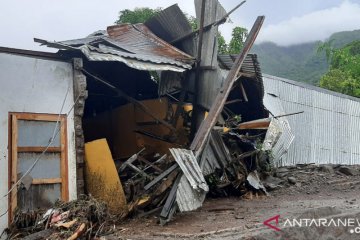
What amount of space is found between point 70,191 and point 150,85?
4.73 meters

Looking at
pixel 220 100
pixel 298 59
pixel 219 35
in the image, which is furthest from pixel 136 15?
pixel 298 59

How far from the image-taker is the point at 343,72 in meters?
24.2

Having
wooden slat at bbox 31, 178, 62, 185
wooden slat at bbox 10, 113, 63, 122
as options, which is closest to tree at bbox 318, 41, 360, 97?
wooden slat at bbox 10, 113, 63, 122

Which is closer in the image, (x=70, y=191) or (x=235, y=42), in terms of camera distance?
(x=70, y=191)

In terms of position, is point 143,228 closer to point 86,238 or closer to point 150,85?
point 86,238

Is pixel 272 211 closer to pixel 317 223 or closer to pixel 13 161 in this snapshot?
pixel 317 223

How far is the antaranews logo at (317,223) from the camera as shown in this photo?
20.6 ft

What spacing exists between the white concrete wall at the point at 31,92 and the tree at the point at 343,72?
699 inches

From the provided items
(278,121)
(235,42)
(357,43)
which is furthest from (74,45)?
(357,43)

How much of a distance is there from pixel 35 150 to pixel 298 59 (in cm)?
6895

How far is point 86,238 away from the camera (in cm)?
627

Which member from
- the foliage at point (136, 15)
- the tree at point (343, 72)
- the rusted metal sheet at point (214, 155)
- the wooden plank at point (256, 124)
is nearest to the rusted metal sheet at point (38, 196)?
the rusted metal sheet at point (214, 155)

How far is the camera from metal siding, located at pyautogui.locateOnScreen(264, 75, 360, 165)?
13.6m

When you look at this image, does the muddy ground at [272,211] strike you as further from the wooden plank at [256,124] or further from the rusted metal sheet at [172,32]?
the rusted metal sheet at [172,32]
